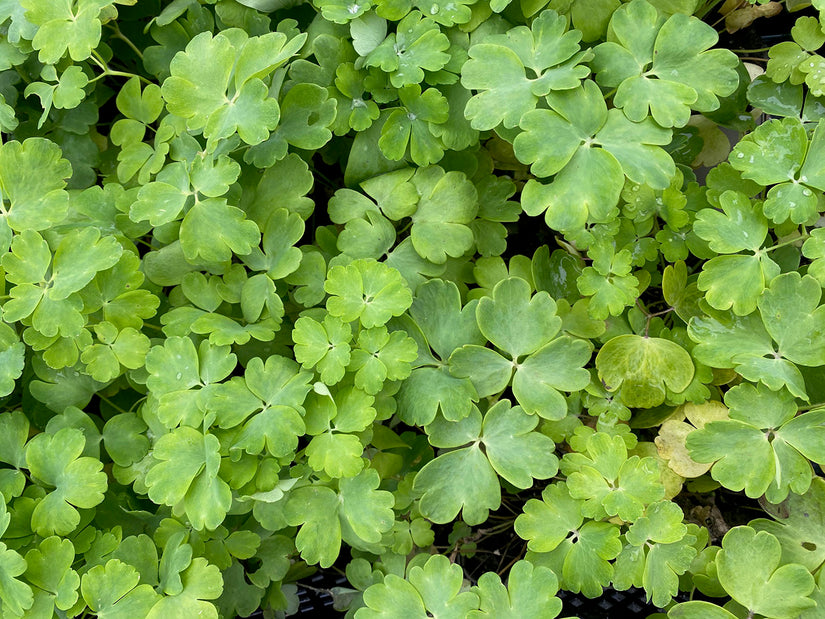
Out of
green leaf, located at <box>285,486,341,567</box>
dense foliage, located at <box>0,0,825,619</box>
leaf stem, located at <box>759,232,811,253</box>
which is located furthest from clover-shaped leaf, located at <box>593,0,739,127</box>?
green leaf, located at <box>285,486,341,567</box>

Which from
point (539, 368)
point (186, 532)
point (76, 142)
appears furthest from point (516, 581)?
point (76, 142)

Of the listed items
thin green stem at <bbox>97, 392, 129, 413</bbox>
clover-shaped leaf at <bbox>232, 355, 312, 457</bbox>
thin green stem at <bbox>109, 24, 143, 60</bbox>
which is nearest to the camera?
clover-shaped leaf at <bbox>232, 355, 312, 457</bbox>

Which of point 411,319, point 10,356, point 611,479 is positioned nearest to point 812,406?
point 611,479

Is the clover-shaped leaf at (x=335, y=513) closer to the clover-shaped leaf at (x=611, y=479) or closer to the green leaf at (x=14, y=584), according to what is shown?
the clover-shaped leaf at (x=611, y=479)

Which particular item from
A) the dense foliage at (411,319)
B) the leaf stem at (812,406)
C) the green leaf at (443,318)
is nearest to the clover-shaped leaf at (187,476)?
the dense foliage at (411,319)

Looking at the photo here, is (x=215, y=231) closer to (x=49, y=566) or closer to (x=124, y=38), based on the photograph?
(x=124, y=38)

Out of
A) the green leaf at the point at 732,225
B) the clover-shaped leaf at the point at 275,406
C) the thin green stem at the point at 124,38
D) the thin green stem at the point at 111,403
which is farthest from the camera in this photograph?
the thin green stem at the point at 124,38

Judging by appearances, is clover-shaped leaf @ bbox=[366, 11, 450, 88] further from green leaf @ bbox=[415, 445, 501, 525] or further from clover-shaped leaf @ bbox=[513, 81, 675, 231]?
green leaf @ bbox=[415, 445, 501, 525]

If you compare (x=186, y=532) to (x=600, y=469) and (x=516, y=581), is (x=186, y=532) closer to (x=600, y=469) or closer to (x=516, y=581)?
(x=516, y=581)
